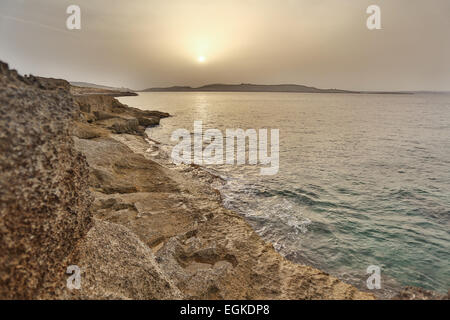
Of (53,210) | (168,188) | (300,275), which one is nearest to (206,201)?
(168,188)

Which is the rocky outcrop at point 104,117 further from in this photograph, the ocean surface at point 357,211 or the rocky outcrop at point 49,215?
the rocky outcrop at point 49,215

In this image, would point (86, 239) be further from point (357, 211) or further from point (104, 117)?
point (104, 117)

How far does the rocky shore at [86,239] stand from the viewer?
3.10 m

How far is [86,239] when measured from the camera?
4.45 m

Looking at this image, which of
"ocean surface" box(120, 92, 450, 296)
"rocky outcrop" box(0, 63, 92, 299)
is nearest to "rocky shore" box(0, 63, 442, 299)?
"rocky outcrop" box(0, 63, 92, 299)

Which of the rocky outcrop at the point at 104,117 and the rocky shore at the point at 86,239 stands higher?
the rocky outcrop at the point at 104,117

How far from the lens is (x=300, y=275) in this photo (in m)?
5.70

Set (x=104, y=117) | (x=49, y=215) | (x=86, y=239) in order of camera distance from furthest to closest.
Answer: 1. (x=104, y=117)
2. (x=86, y=239)
3. (x=49, y=215)

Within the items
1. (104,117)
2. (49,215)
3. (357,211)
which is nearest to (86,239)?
(49,215)

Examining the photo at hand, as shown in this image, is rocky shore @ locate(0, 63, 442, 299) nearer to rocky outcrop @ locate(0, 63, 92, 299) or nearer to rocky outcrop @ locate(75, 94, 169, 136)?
rocky outcrop @ locate(0, 63, 92, 299)

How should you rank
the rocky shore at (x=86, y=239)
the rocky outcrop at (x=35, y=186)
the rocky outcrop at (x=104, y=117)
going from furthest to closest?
the rocky outcrop at (x=104, y=117)
the rocky shore at (x=86, y=239)
the rocky outcrop at (x=35, y=186)

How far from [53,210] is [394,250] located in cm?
1054

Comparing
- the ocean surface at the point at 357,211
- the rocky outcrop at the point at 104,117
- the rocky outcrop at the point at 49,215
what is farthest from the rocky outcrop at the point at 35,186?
the rocky outcrop at the point at 104,117
